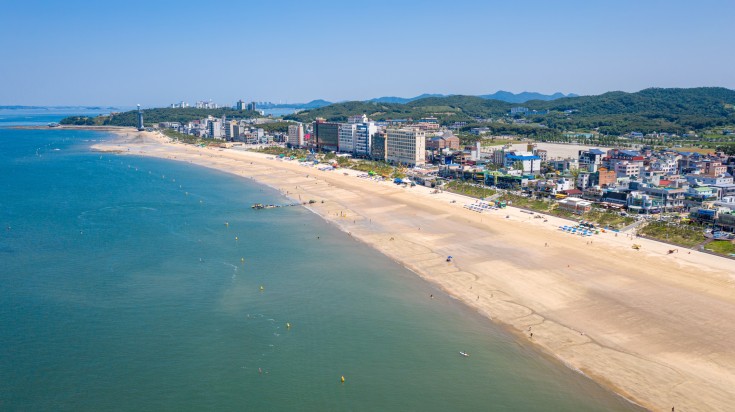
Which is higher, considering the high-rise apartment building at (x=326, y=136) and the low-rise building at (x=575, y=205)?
the high-rise apartment building at (x=326, y=136)

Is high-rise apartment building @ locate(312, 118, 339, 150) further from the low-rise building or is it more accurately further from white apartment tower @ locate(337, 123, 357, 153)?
the low-rise building

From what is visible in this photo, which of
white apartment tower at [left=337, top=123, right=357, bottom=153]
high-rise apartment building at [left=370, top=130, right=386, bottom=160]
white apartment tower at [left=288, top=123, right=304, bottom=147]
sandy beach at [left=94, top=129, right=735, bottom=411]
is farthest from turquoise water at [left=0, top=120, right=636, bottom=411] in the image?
white apartment tower at [left=288, top=123, right=304, bottom=147]

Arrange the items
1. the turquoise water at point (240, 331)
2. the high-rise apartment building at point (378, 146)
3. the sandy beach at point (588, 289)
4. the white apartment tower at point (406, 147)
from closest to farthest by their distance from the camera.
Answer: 1. the turquoise water at point (240, 331)
2. the sandy beach at point (588, 289)
3. the white apartment tower at point (406, 147)
4. the high-rise apartment building at point (378, 146)

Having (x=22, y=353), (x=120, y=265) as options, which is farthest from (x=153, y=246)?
(x=22, y=353)

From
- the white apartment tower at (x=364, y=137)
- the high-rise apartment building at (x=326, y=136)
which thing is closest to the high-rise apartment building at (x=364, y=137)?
the white apartment tower at (x=364, y=137)

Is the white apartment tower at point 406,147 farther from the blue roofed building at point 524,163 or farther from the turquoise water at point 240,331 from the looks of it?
the turquoise water at point 240,331
